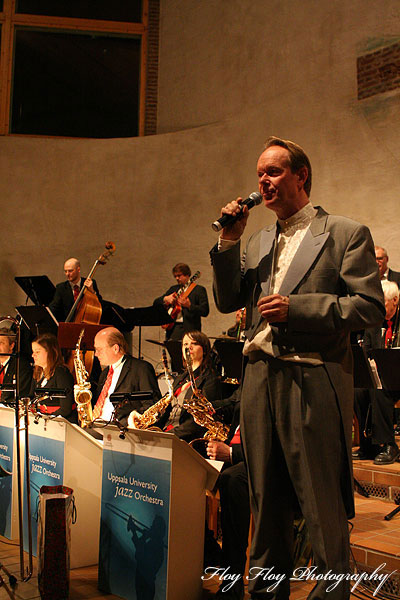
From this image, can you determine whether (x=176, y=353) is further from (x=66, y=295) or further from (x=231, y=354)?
(x=66, y=295)

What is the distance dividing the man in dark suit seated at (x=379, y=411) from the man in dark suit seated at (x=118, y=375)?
1554mm

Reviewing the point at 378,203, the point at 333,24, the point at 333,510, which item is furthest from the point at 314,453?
the point at 333,24

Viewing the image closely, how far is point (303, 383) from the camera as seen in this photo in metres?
1.75

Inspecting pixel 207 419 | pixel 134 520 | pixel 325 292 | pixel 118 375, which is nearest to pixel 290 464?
pixel 325 292

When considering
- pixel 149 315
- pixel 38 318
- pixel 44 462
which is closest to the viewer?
pixel 44 462

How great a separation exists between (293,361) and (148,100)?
8912mm

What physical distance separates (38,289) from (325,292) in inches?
233

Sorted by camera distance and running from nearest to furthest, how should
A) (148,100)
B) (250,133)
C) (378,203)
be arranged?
(378,203) < (250,133) < (148,100)

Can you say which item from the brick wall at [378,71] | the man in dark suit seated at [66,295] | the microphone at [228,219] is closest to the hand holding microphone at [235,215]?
the microphone at [228,219]

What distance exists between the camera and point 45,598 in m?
2.95

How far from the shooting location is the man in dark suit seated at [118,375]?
14.2ft

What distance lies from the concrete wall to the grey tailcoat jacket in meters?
5.13

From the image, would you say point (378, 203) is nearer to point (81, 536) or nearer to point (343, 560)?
point (81, 536)

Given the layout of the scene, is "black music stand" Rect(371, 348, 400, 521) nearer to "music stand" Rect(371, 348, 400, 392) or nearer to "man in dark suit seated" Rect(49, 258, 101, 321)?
"music stand" Rect(371, 348, 400, 392)
